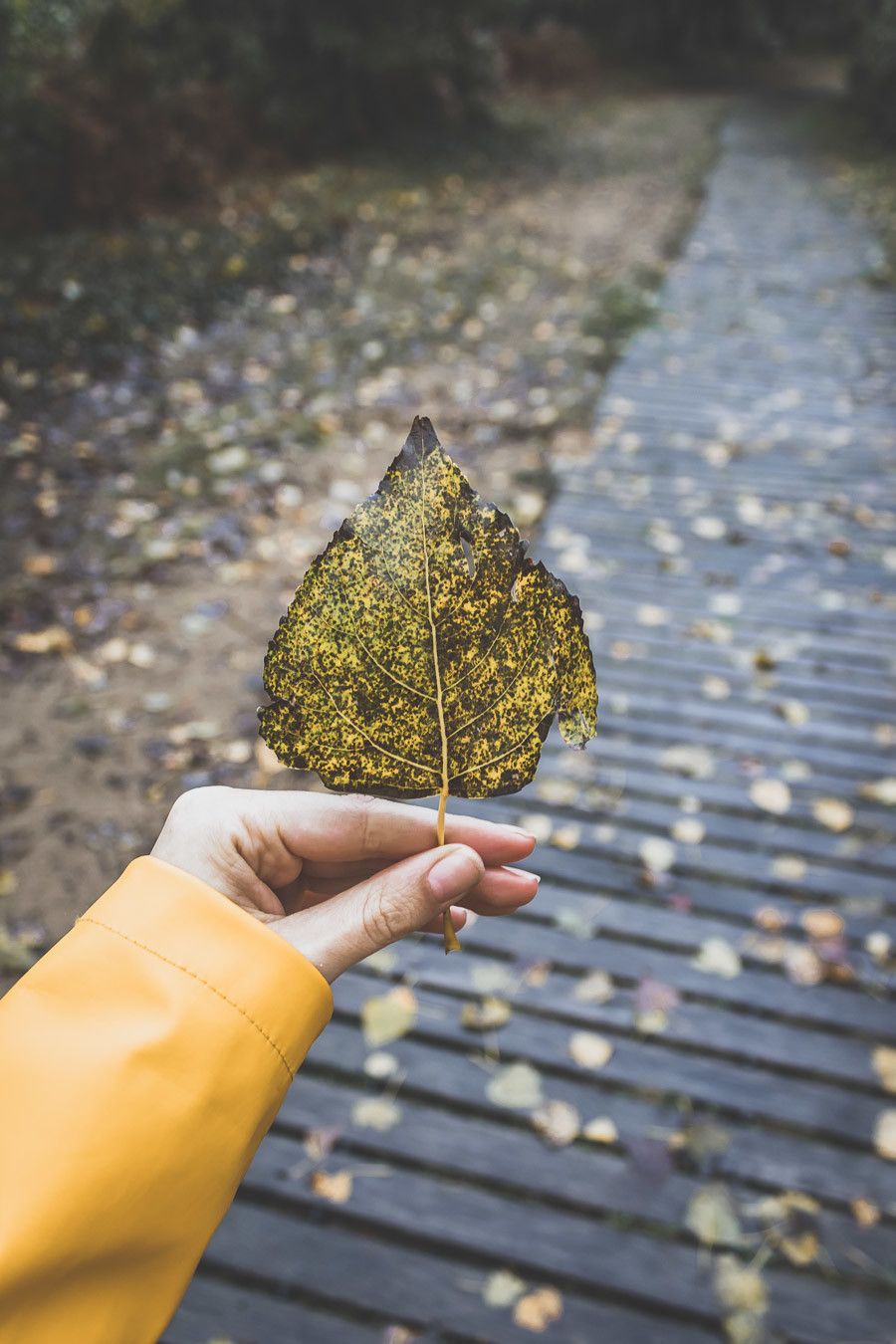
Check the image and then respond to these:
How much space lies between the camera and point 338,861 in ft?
4.57

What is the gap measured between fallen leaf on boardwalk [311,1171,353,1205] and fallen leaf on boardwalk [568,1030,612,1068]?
0.64 meters

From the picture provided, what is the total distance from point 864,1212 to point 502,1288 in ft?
2.75

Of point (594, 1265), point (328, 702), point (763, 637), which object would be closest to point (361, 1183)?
point (594, 1265)

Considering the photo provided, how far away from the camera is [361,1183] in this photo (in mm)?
2143

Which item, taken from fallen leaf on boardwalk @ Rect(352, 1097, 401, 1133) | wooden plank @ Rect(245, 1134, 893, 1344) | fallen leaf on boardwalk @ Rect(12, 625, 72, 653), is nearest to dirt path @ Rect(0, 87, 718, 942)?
fallen leaf on boardwalk @ Rect(12, 625, 72, 653)

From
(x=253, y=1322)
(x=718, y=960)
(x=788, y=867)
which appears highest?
(x=788, y=867)

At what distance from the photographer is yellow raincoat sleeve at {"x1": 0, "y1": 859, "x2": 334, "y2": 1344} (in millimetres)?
877

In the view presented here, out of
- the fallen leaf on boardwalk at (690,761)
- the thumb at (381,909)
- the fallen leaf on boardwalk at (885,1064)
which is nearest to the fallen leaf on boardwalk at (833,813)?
the fallen leaf on boardwalk at (690,761)

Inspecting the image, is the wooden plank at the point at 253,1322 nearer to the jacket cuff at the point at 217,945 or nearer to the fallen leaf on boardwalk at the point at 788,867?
the jacket cuff at the point at 217,945

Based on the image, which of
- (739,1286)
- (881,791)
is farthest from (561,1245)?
(881,791)

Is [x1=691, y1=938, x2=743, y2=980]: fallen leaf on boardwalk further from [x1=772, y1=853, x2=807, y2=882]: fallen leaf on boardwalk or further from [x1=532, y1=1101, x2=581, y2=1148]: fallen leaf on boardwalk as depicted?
[x1=532, y1=1101, x2=581, y2=1148]: fallen leaf on boardwalk

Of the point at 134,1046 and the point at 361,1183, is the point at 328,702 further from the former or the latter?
the point at 361,1183

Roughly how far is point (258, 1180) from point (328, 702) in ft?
5.46

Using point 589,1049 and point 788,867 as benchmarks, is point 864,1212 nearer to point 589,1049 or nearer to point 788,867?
point 589,1049
